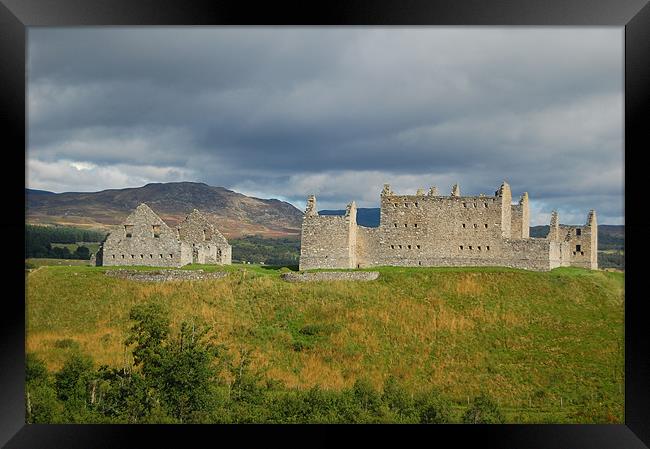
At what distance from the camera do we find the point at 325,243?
37906 millimetres

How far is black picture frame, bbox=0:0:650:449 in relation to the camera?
11.2 m

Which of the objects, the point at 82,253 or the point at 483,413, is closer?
the point at 483,413

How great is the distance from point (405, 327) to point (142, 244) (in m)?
16.4

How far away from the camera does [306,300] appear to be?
31219 millimetres

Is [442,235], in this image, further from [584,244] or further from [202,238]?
[202,238]

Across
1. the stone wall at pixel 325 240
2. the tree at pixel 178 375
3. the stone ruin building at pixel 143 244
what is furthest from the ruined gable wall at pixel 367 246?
the tree at pixel 178 375

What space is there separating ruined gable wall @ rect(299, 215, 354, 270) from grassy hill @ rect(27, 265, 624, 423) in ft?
10.6

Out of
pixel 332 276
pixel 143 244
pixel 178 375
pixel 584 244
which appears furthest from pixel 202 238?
pixel 178 375

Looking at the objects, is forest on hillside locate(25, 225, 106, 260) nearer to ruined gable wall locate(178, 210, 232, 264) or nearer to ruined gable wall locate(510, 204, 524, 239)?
ruined gable wall locate(178, 210, 232, 264)

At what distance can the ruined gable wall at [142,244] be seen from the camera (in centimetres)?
→ 3769

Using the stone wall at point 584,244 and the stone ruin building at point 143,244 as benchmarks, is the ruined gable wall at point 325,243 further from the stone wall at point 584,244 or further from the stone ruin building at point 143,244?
the stone wall at point 584,244

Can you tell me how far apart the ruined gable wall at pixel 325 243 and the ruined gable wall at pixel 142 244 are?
691 cm
